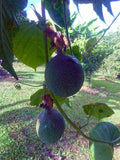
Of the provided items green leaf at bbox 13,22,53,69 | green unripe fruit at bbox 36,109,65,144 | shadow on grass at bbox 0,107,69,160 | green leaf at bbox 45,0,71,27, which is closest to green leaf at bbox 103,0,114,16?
green leaf at bbox 45,0,71,27

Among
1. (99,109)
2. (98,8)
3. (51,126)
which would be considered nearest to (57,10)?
(98,8)

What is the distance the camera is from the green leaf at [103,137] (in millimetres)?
667

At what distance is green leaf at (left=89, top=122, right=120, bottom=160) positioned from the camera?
667mm

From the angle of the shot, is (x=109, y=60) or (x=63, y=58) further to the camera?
(x=109, y=60)

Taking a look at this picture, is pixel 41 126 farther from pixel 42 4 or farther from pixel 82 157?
pixel 82 157

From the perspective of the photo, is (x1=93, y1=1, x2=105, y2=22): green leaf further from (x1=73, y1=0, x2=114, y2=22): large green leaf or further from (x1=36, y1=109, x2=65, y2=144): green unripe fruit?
(x1=36, y1=109, x2=65, y2=144): green unripe fruit

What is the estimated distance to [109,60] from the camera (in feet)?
31.1

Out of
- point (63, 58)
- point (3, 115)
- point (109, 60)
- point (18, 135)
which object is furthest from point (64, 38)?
point (109, 60)

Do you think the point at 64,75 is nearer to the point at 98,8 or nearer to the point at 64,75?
the point at 64,75

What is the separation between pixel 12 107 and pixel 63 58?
3.79 m

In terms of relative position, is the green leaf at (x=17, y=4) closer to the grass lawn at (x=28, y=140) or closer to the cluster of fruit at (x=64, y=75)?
the cluster of fruit at (x=64, y=75)

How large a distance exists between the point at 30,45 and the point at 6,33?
0.27 metres

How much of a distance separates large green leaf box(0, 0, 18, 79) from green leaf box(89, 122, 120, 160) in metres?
0.50

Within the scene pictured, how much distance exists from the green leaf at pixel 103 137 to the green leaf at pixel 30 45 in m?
0.40
